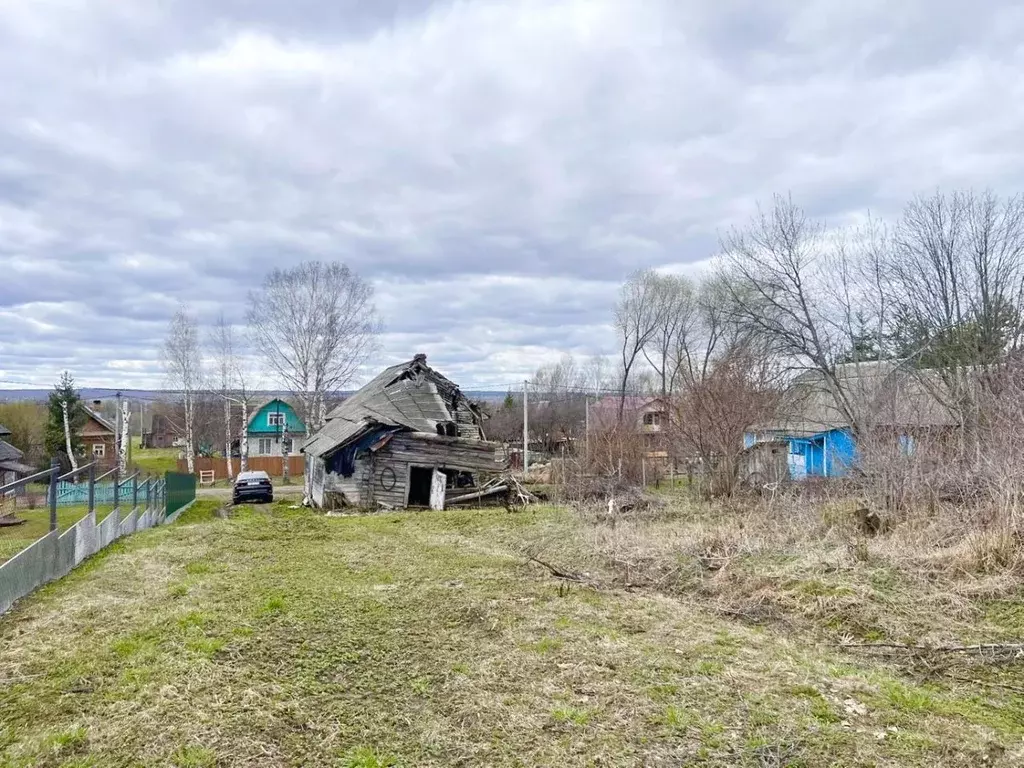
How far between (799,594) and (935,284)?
15.7 meters

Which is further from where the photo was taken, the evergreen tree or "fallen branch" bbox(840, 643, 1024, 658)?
the evergreen tree

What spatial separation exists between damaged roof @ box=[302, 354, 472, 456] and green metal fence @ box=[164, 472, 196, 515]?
4.40 metres

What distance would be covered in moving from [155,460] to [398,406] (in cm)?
3759

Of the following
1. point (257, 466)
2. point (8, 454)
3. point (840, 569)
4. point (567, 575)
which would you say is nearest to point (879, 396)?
point (840, 569)

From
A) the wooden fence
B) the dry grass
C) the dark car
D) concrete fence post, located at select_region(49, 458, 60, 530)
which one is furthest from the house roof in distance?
the dry grass

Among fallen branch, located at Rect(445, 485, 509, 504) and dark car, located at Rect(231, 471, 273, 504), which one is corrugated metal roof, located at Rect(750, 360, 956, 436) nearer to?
fallen branch, located at Rect(445, 485, 509, 504)

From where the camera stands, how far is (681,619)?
7.12m

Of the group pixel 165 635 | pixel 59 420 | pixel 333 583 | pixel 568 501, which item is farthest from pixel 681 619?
pixel 59 420

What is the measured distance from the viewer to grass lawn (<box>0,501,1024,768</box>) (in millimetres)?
4172

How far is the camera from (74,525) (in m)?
9.95

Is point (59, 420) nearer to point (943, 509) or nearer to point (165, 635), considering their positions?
point (165, 635)

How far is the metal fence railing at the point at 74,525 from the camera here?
25.8ft

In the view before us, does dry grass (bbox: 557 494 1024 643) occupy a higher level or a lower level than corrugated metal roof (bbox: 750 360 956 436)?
lower

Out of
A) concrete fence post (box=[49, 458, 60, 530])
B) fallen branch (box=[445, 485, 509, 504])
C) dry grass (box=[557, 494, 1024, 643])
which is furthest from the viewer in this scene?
fallen branch (box=[445, 485, 509, 504])
